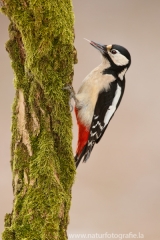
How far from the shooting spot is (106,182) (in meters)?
3.66

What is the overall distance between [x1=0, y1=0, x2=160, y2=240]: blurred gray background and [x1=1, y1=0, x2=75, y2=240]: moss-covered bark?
5.58 feet

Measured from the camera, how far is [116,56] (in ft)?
7.70

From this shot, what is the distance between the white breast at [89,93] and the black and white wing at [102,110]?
3 centimetres

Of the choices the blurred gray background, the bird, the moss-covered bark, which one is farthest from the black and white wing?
the blurred gray background

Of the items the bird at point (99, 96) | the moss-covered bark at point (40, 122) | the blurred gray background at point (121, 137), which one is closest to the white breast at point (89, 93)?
the bird at point (99, 96)

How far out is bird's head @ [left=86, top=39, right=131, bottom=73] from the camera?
7.66 feet

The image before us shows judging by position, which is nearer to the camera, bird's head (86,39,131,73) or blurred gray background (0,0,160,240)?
bird's head (86,39,131,73)

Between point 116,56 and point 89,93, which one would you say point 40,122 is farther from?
point 116,56

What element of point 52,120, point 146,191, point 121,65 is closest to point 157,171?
point 146,191

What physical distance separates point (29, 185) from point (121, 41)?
2489 mm

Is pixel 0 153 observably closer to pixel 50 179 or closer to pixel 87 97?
pixel 87 97

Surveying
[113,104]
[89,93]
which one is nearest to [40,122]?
[89,93]

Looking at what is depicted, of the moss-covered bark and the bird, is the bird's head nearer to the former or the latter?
the bird

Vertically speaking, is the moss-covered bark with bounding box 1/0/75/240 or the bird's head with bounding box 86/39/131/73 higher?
the bird's head with bounding box 86/39/131/73
